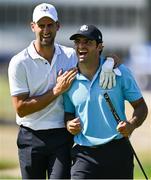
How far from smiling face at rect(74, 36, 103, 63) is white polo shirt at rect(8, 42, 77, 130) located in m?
0.42

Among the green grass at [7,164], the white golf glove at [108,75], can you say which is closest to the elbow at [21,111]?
the white golf glove at [108,75]

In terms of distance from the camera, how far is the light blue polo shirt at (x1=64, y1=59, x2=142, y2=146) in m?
5.20

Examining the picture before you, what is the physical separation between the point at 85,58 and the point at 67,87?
10.2 inches

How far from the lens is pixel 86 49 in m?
5.23

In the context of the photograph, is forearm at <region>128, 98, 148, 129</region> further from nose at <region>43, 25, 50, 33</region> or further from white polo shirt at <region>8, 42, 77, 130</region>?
nose at <region>43, 25, 50, 33</region>

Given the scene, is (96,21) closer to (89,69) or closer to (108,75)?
(89,69)

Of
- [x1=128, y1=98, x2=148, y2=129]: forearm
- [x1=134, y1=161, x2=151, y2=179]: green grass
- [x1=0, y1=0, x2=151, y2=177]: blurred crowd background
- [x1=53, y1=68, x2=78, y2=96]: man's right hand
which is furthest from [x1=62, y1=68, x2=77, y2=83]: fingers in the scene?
[x1=0, y1=0, x2=151, y2=177]: blurred crowd background

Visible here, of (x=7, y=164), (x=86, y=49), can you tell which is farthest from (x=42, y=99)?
(x=7, y=164)

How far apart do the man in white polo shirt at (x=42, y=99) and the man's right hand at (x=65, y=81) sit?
0.17ft

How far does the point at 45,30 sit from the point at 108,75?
0.66m

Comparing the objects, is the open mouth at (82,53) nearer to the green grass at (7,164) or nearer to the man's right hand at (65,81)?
the man's right hand at (65,81)

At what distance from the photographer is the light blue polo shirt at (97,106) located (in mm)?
5203

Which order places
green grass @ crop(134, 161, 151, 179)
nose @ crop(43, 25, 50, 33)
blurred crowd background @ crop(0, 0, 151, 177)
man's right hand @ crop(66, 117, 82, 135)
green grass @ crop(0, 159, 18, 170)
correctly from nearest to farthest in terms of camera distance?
man's right hand @ crop(66, 117, 82, 135)
nose @ crop(43, 25, 50, 33)
green grass @ crop(134, 161, 151, 179)
green grass @ crop(0, 159, 18, 170)
blurred crowd background @ crop(0, 0, 151, 177)

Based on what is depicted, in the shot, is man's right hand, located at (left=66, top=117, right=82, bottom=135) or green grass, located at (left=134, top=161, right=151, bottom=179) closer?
man's right hand, located at (left=66, top=117, right=82, bottom=135)
